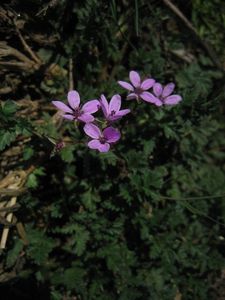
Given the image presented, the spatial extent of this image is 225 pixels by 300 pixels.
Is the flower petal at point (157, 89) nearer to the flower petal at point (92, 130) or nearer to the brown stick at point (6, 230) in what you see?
the flower petal at point (92, 130)

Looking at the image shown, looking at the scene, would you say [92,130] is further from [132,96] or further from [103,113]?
[132,96]

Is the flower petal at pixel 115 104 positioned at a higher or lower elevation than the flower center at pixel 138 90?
higher

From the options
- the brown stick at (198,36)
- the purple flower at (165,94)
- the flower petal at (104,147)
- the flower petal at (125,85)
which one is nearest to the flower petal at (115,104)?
the flower petal at (125,85)

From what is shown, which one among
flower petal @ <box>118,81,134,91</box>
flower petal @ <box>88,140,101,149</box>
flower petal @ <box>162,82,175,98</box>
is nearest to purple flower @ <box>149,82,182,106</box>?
flower petal @ <box>162,82,175,98</box>

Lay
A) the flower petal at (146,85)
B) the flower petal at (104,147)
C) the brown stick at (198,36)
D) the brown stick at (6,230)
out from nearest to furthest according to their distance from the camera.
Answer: the flower petal at (104,147)
the flower petal at (146,85)
the brown stick at (6,230)
the brown stick at (198,36)

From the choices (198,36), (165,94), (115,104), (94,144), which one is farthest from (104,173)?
(198,36)

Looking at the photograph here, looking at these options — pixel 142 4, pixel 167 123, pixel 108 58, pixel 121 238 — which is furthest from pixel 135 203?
pixel 142 4

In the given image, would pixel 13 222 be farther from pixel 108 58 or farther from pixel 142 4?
pixel 142 4
